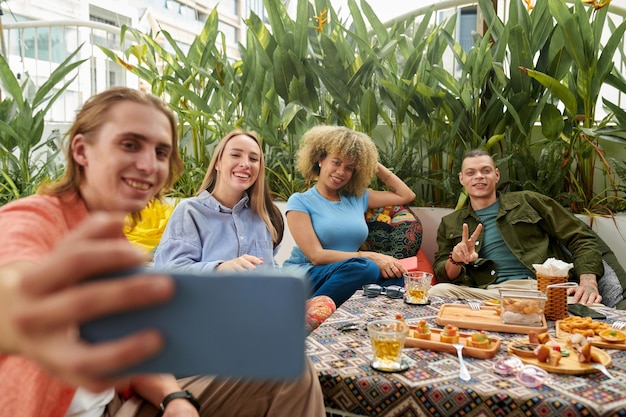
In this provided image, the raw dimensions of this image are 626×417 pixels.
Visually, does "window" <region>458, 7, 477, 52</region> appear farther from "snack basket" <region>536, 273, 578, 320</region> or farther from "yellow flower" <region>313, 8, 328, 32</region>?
"snack basket" <region>536, 273, 578, 320</region>

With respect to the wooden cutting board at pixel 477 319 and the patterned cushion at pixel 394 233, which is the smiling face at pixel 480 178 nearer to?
the patterned cushion at pixel 394 233

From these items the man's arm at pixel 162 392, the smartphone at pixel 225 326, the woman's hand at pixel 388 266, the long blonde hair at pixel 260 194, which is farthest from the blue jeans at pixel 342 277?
the smartphone at pixel 225 326

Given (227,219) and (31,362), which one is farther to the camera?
(227,219)

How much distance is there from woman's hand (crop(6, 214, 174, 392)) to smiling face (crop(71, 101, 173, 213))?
0.38 metres

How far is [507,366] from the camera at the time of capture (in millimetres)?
1293

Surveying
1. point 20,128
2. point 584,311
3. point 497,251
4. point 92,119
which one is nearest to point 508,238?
point 497,251

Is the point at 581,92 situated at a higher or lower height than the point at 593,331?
higher

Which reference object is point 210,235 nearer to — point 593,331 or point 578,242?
point 593,331

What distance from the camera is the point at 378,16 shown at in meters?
3.75

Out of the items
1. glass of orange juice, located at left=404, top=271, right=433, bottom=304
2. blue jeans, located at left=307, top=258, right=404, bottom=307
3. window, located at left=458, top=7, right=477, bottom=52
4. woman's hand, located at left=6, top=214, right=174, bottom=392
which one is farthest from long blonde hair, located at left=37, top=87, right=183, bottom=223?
window, located at left=458, top=7, right=477, bottom=52

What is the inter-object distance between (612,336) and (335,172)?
157 centimetres

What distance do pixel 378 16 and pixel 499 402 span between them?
3.08 meters

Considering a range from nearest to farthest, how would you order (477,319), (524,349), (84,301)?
(84,301)
(524,349)
(477,319)

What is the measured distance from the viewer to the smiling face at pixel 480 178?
2857 millimetres
